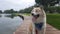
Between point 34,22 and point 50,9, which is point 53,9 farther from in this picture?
point 34,22

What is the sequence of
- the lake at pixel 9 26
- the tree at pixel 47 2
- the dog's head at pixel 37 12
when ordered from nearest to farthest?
1. the dog's head at pixel 37 12
2. the lake at pixel 9 26
3. the tree at pixel 47 2

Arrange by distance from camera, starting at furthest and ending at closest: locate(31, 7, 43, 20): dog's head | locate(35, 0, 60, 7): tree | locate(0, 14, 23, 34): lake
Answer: locate(35, 0, 60, 7): tree
locate(0, 14, 23, 34): lake
locate(31, 7, 43, 20): dog's head

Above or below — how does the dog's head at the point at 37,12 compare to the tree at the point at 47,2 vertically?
above

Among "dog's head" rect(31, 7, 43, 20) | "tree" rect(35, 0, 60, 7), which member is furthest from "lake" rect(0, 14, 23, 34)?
"tree" rect(35, 0, 60, 7)

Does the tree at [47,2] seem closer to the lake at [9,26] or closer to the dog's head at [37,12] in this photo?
the lake at [9,26]

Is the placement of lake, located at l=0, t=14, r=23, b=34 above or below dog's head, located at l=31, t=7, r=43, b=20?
below

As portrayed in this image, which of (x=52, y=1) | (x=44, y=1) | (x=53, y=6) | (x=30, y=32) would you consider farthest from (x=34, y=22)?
(x=53, y=6)

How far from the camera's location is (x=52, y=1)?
3759cm

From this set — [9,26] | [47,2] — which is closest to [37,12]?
[9,26]

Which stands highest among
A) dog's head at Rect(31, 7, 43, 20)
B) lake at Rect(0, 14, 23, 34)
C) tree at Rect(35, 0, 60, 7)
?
dog's head at Rect(31, 7, 43, 20)

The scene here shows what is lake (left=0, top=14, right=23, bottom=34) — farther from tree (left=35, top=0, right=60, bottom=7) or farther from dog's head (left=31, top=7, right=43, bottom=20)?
tree (left=35, top=0, right=60, bottom=7)

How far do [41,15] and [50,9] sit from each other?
35169 millimetres

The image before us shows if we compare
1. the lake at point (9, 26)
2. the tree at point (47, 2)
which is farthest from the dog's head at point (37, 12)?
the tree at point (47, 2)

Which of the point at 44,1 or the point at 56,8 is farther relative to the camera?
the point at 56,8
